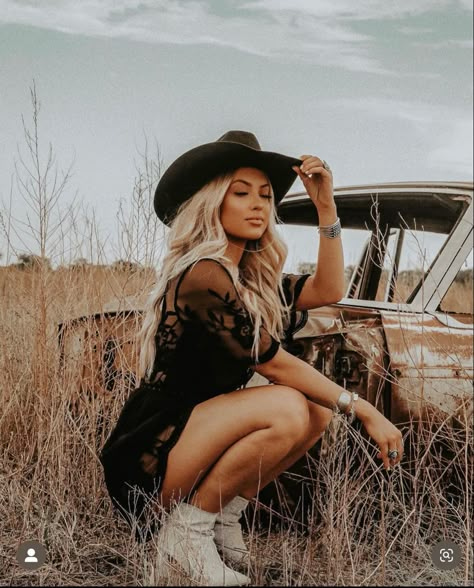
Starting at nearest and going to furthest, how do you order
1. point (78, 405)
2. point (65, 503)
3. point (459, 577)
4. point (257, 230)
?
point (459, 577)
point (257, 230)
point (65, 503)
point (78, 405)

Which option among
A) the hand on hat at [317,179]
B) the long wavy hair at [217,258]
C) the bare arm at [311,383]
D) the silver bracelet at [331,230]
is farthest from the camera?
the silver bracelet at [331,230]

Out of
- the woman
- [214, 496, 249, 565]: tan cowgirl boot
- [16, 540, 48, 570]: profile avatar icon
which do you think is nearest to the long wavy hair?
the woman

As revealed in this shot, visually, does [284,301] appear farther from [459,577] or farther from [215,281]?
[459,577]

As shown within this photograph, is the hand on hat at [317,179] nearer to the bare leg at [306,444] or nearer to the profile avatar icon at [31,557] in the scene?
the bare leg at [306,444]

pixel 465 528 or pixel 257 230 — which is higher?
pixel 257 230

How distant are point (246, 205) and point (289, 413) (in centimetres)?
74

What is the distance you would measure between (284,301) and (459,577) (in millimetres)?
1131

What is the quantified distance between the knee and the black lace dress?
0.14 m

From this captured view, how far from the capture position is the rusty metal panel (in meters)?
2.72

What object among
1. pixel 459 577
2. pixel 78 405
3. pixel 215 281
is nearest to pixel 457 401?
pixel 459 577

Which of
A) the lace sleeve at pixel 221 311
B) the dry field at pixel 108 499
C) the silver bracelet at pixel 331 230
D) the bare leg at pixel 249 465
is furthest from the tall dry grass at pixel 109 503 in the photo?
the silver bracelet at pixel 331 230

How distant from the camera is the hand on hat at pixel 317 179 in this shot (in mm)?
2686

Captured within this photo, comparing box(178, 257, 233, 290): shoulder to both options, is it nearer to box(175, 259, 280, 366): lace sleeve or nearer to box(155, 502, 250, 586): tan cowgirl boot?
box(175, 259, 280, 366): lace sleeve

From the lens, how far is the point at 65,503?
3029mm
